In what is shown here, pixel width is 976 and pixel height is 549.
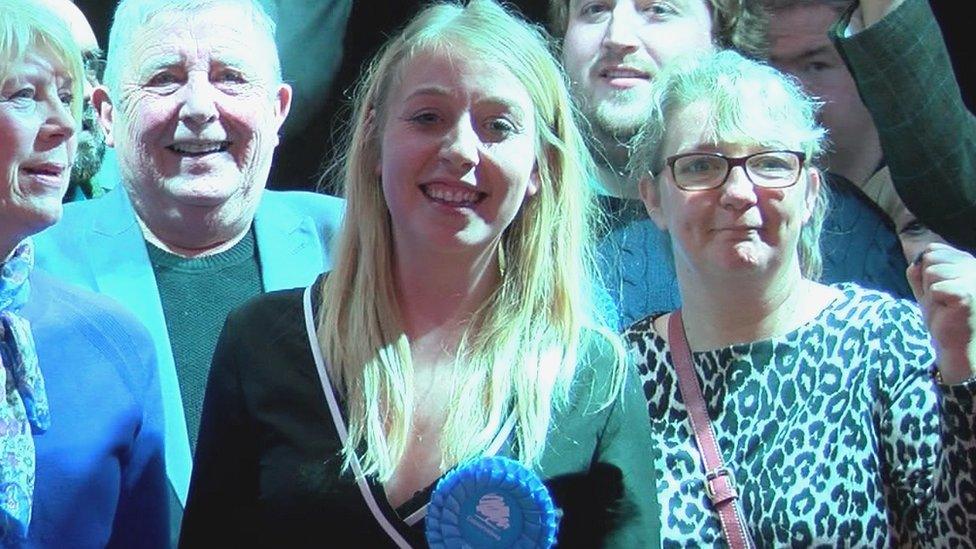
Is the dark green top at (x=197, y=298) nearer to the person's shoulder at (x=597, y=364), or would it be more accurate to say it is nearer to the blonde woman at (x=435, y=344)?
the blonde woman at (x=435, y=344)

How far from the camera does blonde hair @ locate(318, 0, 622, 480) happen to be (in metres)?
1.46

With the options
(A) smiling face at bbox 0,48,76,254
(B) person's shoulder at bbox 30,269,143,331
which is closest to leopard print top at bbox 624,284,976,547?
(B) person's shoulder at bbox 30,269,143,331

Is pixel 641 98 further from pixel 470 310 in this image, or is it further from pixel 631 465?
pixel 631 465

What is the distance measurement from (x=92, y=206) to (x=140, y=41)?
0.28m

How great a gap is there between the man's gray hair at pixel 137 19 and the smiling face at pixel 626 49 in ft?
1.98

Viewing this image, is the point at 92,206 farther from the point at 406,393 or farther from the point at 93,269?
the point at 406,393

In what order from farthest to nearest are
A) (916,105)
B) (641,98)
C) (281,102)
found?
(641,98), (281,102), (916,105)

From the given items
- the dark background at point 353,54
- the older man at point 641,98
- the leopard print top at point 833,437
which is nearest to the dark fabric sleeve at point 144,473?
the leopard print top at point 833,437

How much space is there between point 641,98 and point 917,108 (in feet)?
1.80

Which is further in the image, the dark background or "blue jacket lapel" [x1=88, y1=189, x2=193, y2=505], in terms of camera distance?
the dark background

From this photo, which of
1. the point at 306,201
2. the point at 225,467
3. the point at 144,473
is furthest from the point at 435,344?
the point at 306,201

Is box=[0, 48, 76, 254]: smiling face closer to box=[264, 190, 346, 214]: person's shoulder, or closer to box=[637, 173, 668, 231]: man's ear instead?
box=[264, 190, 346, 214]: person's shoulder

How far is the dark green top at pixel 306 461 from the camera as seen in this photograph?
142 cm

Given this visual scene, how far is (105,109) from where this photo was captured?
2.12 meters
